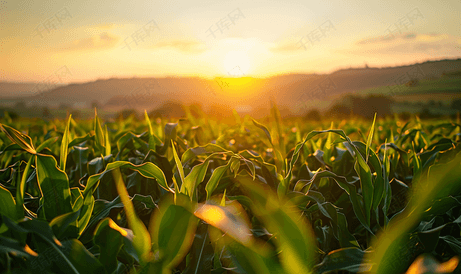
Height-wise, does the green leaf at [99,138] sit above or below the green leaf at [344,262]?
above

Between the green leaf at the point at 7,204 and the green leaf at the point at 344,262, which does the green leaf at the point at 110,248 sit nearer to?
the green leaf at the point at 7,204

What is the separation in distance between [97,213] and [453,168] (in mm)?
820

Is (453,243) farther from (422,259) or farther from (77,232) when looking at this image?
(77,232)

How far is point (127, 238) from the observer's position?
522 mm

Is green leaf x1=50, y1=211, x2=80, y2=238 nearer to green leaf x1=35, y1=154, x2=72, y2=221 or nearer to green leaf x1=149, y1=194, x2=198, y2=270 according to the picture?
green leaf x1=35, y1=154, x2=72, y2=221

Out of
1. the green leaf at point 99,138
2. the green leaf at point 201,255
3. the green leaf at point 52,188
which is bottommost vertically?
the green leaf at point 201,255

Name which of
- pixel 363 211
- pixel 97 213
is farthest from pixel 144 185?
pixel 363 211

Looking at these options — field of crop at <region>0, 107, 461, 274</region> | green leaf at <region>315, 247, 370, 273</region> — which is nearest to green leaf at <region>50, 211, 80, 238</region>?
field of crop at <region>0, 107, 461, 274</region>

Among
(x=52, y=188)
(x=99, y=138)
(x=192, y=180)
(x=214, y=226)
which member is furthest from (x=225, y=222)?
(x=99, y=138)

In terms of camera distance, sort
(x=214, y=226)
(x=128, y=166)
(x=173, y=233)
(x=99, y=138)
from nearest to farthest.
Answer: (x=214, y=226) < (x=173, y=233) < (x=128, y=166) < (x=99, y=138)

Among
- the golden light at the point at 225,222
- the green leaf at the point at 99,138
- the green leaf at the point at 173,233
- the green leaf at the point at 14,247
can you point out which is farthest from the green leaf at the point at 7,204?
the green leaf at the point at 99,138

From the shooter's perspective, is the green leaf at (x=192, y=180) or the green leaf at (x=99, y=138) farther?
the green leaf at (x=99, y=138)

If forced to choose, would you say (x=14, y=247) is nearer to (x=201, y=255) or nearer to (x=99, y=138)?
(x=201, y=255)

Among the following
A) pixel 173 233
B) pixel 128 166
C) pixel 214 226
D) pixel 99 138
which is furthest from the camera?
pixel 99 138
